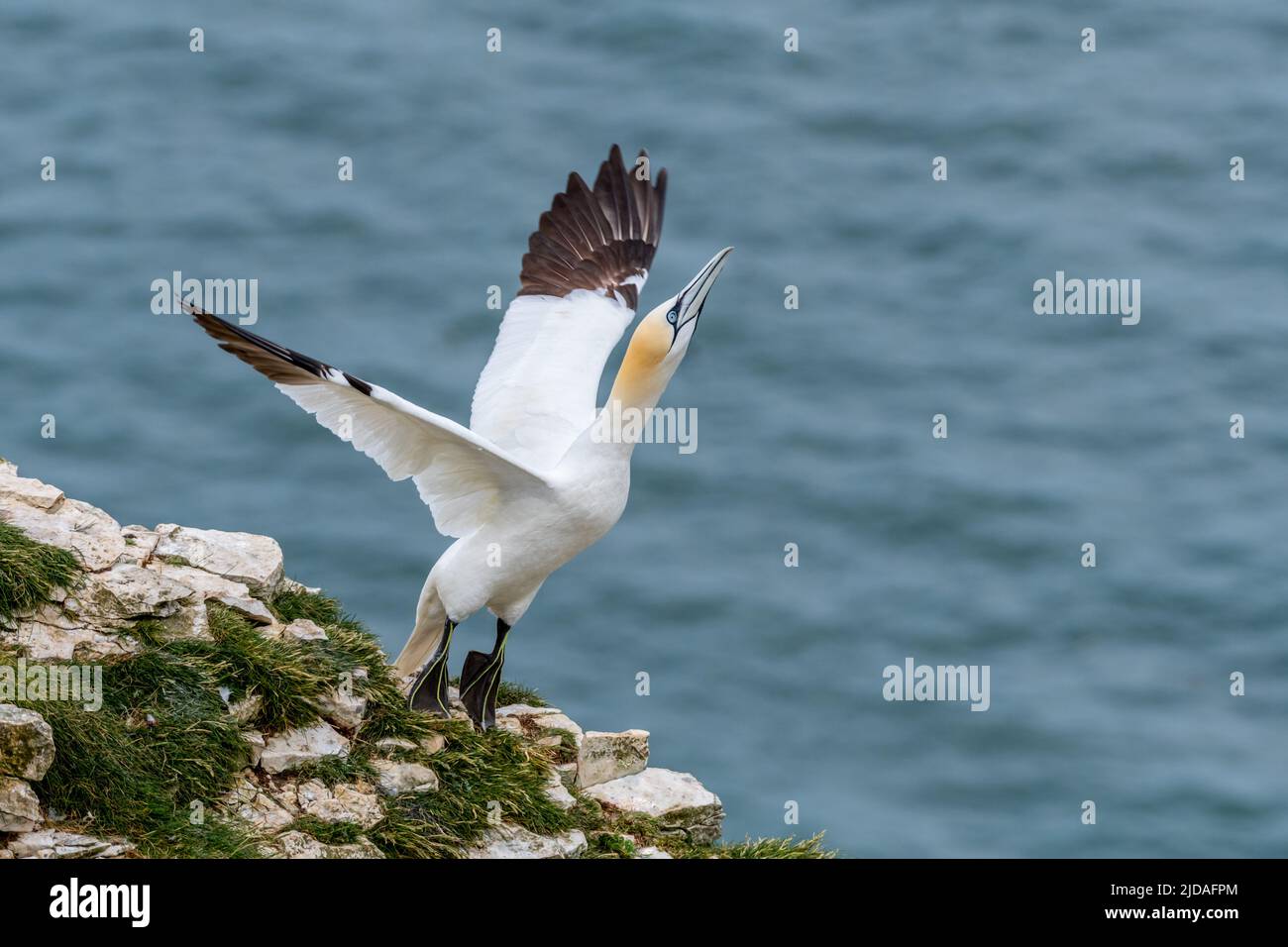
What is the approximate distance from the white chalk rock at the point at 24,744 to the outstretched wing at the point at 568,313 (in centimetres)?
485

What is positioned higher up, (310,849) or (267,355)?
(267,355)

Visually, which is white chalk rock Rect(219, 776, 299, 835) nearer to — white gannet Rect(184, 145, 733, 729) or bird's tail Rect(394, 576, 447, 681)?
white gannet Rect(184, 145, 733, 729)

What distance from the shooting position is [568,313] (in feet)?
52.8

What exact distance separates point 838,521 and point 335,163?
416 inches

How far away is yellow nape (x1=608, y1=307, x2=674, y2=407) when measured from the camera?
44.2ft

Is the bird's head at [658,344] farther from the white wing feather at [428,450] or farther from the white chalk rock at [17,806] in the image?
the white chalk rock at [17,806]

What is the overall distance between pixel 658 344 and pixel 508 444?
1908mm

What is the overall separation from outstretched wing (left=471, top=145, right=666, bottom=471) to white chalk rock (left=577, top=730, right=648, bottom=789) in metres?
2.12

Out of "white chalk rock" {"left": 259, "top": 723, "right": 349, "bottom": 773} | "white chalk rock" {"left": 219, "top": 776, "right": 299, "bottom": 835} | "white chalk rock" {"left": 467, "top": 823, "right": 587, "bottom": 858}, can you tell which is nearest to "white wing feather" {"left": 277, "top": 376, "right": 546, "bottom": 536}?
"white chalk rock" {"left": 259, "top": 723, "right": 349, "bottom": 773}

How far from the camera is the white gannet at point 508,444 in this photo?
1262 centimetres
